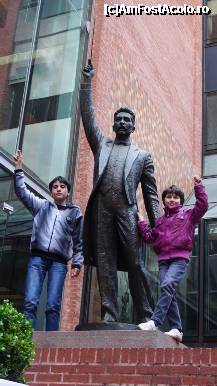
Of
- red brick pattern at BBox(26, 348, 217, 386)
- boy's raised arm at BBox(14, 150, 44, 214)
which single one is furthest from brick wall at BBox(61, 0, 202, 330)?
red brick pattern at BBox(26, 348, 217, 386)

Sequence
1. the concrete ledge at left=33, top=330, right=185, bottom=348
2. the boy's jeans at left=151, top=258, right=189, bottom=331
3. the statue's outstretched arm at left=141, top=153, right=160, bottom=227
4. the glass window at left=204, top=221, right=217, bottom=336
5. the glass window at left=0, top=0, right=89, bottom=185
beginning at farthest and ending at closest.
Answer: the glass window at left=204, top=221, right=217, bottom=336 < the glass window at left=0, top=0, right=89, bottom=185 < the statue's outstretched arm at left=141, top=153, right=160, bottom=227 < the boy's jeans at left=151, top=258, right=189, bottom=331 < the concrete ledge at left=33, top=330, right=185, bottom=348

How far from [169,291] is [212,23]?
55.6 ft

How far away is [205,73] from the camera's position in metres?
20.0

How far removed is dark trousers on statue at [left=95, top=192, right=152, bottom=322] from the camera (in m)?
5.37

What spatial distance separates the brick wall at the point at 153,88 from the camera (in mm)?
11742

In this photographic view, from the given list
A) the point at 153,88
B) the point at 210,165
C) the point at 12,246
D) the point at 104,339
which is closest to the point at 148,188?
the point at 104,339

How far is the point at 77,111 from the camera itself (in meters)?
11.6

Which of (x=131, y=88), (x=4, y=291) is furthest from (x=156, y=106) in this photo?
(x=4, y=291)

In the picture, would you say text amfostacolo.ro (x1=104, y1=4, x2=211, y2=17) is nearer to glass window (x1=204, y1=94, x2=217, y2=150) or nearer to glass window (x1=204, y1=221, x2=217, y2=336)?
glass window (x1=204, y1=94, x2=217, y2=150)

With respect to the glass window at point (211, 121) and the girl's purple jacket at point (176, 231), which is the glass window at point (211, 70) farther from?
the girl's purple jacket at point (176, 231)

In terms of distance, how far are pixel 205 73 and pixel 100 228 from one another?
1552 cm

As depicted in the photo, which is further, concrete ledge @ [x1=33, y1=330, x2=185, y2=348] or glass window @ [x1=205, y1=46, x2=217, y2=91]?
glass window @ [x1=205, y1=46, x2=217, y2=91]

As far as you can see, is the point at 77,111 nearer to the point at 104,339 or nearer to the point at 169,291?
the point at 169,291

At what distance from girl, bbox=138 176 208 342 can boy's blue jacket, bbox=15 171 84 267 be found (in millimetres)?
698
